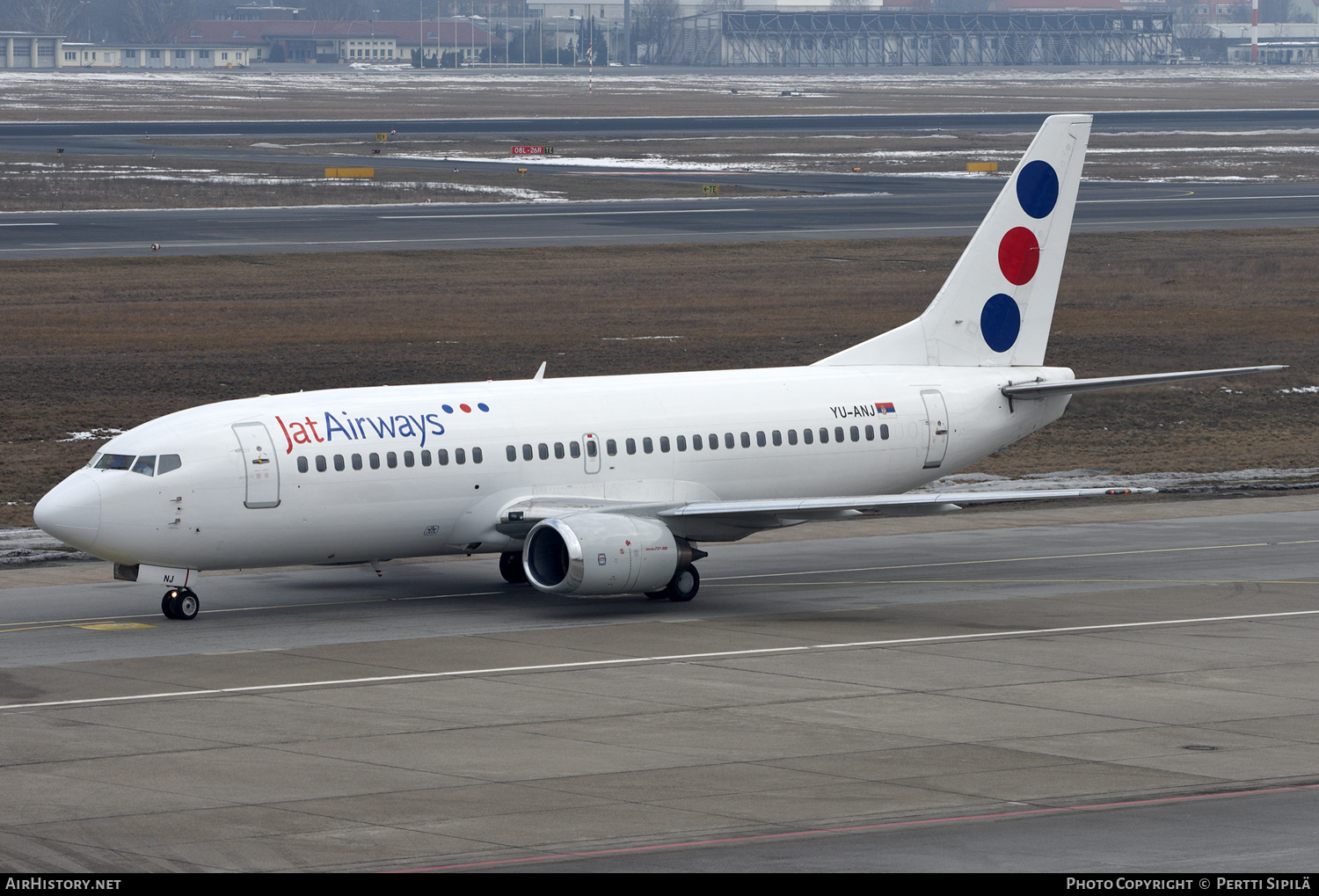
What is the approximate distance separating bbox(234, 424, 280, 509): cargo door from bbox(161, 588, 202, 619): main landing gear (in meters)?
2.34

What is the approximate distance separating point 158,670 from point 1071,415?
34250mm

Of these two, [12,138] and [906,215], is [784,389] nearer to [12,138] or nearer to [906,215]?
[906,215]

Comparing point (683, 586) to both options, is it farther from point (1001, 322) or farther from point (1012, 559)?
point (1001, 322)

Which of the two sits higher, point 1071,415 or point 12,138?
point 12,138

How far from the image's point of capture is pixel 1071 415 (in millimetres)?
57531

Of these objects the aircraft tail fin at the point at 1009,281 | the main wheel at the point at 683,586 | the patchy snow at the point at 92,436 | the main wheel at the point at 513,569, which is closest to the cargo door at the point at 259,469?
the main wheel at the point at 513,569

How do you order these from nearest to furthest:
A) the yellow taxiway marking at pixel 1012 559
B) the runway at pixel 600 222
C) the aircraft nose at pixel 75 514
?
the aircraft nose at pixel 75 514 < the yellow taxiway marking at pixel 1012 559 < the runway at pixel 600 222

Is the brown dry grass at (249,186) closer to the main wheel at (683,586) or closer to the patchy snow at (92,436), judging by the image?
the patchy snow at (92,436)

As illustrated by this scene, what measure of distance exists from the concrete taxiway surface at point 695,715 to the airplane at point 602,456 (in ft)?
4.49

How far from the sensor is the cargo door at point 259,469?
111 feet

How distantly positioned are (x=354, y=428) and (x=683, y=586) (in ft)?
22.5

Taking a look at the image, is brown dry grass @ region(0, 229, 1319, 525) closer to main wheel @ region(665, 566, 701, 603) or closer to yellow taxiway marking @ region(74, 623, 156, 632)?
yellow taxiway marking @ region(74, 623, 156, 632)

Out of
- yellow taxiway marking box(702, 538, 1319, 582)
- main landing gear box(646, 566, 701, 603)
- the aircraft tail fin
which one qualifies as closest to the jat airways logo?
main landing gear box(646, 566, 701, 603)

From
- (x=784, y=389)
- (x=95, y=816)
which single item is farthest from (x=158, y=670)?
(x=784, y=389)
